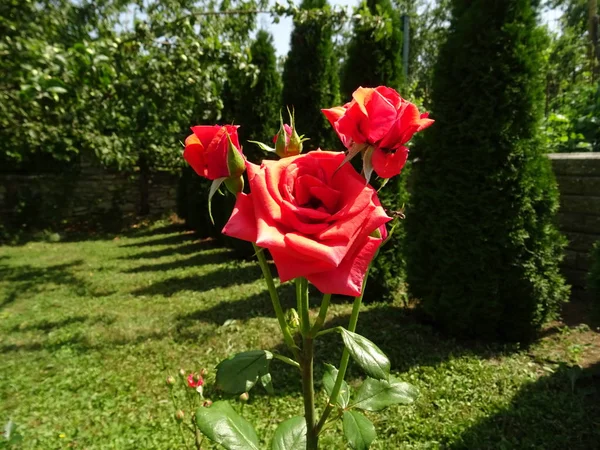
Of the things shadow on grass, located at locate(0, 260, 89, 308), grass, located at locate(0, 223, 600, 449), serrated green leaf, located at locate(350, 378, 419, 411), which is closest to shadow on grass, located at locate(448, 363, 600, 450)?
grass, located at locate(0, 223, 600, 449)

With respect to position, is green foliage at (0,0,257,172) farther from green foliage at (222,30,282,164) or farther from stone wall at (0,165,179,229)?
stone wall at (0,165,179,229)

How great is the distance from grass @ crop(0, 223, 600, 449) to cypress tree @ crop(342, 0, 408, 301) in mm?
332

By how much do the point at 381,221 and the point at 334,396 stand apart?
1.46 feet

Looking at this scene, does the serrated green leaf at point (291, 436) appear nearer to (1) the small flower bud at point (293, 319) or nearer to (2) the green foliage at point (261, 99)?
(1) the small flower bud at point (293, 319)

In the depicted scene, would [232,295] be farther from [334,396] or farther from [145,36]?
[334,396]

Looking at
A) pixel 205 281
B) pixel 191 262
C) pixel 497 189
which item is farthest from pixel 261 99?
pixel 497 189

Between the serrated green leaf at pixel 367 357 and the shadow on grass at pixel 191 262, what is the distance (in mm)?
6946

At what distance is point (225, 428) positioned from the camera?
3.01ft

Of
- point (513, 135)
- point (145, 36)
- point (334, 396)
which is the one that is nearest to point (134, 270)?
point (145, 36)

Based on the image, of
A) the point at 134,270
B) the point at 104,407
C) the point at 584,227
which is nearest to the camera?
the point at 104,407

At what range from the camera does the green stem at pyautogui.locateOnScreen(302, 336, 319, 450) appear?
89 centimetres

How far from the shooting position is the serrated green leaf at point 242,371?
859 mm

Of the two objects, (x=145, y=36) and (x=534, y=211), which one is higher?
(x=145, y=36)

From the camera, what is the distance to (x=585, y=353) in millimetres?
3449
